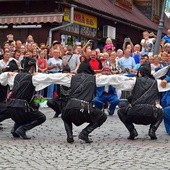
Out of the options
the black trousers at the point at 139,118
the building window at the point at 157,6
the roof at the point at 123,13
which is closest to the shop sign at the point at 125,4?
the roof at the point at 123,13

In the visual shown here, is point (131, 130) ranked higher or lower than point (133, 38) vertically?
lower


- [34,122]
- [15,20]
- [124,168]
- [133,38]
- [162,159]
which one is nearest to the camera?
[124,168]

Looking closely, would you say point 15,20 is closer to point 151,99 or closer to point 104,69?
point 104,69

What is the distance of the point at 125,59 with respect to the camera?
1800 centimetres

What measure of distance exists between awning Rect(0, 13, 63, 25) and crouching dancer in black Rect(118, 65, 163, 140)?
471 inches

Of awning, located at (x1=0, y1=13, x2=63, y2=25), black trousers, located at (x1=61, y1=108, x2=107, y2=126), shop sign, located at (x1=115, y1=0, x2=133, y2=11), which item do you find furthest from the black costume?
shop sign, located at (x1=115, y1=0, x2=133, y2=11)

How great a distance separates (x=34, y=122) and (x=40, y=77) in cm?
89

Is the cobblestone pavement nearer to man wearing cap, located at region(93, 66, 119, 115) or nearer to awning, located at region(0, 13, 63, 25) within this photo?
man wearing cap, located at region(93, 66, 119, 115)

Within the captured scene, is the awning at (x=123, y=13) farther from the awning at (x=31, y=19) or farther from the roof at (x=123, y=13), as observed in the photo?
the awning at (x=31, y=19)

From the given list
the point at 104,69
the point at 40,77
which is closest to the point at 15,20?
the point at 104,69

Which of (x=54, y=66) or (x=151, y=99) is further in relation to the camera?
(x=54, y=66)

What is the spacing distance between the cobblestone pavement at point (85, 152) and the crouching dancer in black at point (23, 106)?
0.29m

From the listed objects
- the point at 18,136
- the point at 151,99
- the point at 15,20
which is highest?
the point at 15,20

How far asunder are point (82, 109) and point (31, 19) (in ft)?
44.2
